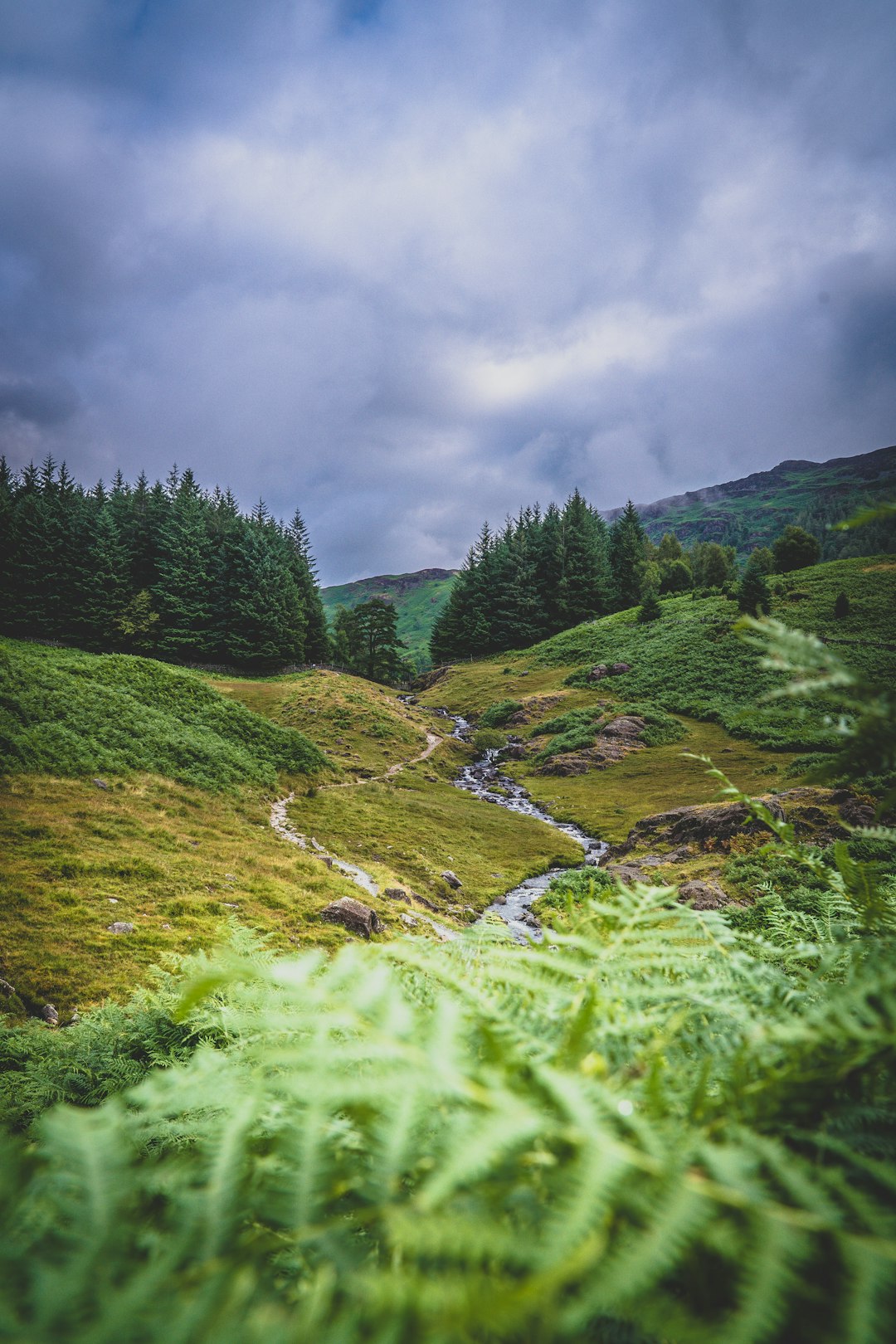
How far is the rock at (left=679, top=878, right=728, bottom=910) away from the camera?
11.1m

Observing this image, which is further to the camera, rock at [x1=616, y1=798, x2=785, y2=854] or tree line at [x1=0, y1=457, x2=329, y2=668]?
tree line at [x1=0, y1=457, x2=329, y2=668]

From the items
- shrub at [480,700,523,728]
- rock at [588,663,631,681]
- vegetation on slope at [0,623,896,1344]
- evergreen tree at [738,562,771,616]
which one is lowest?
shrub at [480,700,523,728]

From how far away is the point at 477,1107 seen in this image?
84 centimetres

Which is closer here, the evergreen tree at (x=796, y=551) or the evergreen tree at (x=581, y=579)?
the evergreen tree at (x=796, y=551)

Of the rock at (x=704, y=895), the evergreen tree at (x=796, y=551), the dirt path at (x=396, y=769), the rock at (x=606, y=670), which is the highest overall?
the evergreen tree at (x=796, y=551)

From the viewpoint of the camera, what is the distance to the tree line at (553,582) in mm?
67812

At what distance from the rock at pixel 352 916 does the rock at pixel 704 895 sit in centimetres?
683

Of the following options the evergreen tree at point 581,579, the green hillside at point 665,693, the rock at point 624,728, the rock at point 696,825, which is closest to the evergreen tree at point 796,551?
the green hillside at point 665,693

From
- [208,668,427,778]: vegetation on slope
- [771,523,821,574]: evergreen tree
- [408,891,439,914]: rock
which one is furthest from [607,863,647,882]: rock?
[771,523,821,574]: evergreen tree

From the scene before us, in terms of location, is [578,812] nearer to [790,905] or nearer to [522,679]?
[790,905]

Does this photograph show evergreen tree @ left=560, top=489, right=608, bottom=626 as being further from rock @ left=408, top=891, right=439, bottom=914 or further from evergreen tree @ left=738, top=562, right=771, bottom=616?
rock @ left=408, top=891, right=439, bottom=914

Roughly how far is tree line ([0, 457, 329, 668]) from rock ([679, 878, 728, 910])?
47946 mm

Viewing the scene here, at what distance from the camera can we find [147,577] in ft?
184

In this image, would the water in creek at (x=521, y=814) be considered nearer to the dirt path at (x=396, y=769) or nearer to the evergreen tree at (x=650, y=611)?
the dirt path at (x=396, y=769)
